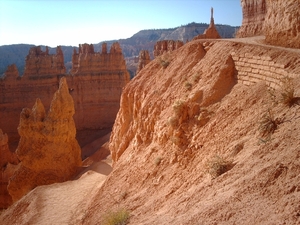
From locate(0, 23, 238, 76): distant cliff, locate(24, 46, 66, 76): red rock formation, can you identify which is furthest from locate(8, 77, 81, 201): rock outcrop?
locate(0, 23, 238, 76): distant cliff

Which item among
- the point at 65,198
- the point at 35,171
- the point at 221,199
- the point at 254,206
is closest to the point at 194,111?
the point at 221,199

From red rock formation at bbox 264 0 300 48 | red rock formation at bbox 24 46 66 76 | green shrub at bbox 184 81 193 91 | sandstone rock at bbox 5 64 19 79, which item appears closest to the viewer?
red rock formation at bbox 264 0 300 48

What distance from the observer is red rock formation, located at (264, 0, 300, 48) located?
24.7 ft

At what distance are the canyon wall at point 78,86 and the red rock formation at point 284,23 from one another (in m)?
24.9

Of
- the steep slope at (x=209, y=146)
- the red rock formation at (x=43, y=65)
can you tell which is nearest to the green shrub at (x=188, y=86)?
the steep slope at (x=209, y=146)

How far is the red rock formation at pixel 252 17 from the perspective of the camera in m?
21.4

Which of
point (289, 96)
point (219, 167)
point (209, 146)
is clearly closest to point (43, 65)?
point (209, 146)

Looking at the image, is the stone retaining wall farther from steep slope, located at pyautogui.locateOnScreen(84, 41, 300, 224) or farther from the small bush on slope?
the small bush on slope

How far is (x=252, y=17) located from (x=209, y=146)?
20156 millimetres

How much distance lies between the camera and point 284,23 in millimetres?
7949

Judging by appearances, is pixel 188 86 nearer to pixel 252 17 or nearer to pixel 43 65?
pixel 252 17

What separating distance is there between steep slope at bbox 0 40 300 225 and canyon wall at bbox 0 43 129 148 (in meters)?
20.8

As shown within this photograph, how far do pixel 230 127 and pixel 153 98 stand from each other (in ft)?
14.8

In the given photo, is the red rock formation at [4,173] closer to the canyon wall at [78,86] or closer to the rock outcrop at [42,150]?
the rock outcrop at [42,150]
